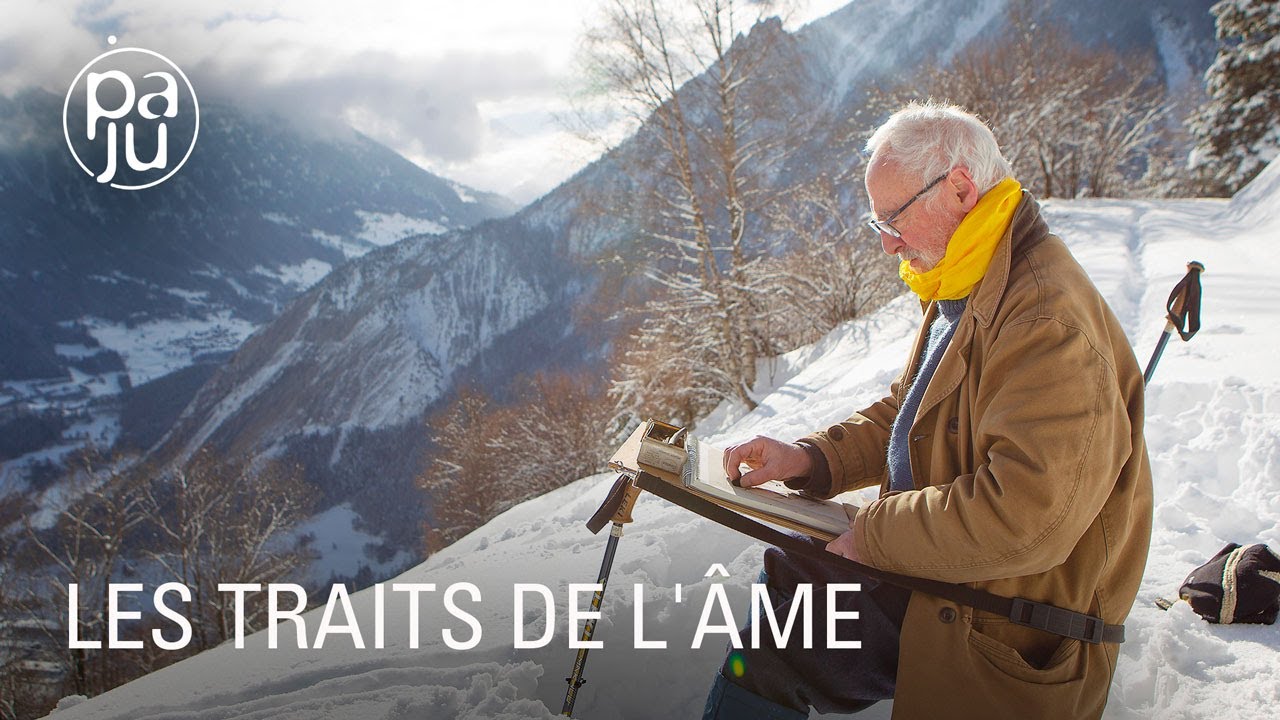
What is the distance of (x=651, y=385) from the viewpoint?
15.5 metres

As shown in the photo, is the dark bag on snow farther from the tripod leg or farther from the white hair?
the tripod leg

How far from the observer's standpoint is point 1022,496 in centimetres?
142

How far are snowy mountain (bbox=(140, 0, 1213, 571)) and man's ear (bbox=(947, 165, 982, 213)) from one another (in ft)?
229

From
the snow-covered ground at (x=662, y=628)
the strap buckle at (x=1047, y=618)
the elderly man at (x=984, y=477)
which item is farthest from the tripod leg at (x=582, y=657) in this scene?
the strap buckle at (x=1047, y=618)

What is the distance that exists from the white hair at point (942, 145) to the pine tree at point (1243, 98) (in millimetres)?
22298

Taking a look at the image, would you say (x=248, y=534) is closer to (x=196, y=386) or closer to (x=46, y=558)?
(x=46, y=558)

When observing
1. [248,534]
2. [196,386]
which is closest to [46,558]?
[248,534]

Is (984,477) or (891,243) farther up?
(891,243)

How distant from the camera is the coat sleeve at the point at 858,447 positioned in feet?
7.63

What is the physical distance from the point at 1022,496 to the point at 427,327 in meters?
142

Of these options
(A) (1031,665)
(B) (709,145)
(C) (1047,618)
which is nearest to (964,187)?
(C) (1047,618)

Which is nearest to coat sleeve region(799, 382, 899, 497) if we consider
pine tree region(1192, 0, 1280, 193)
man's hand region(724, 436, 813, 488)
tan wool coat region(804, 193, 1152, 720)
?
man's hand region(724, 436, 813, 488)

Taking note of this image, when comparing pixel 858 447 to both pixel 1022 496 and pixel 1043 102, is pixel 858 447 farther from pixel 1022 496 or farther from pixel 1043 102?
pixel 1043 102

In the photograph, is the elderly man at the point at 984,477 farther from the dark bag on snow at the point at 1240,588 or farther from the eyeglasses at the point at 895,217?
the dark bag on snow at the point at 1240,588
